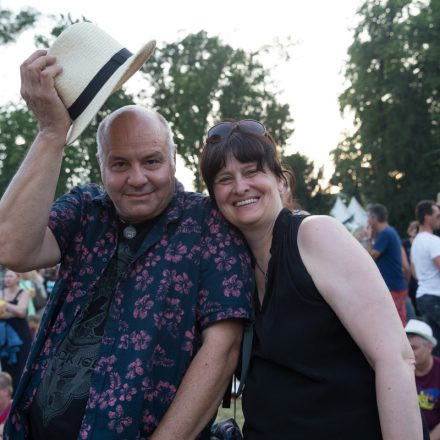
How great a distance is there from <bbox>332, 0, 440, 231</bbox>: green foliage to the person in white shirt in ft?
84.6

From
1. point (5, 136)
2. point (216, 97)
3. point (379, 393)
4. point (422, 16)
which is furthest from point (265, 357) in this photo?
point (216, 97)

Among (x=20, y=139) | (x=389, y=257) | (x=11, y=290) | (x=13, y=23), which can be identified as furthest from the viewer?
(x=20, y=139)

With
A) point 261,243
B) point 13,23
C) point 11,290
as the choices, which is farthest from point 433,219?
point 13,23

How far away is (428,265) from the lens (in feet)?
23.8

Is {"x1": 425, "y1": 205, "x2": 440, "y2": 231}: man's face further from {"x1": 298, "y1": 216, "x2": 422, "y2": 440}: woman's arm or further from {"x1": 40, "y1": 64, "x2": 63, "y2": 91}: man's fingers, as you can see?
{"x1": 40, "y1": 64, "x2": 63, "y2": 91}: man's fingers

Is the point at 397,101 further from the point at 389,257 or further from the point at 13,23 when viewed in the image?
the point at 389,257

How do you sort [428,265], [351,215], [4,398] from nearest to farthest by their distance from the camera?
[4,398], [428,265], [351,215]

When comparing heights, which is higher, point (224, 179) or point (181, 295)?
point (224, 179)

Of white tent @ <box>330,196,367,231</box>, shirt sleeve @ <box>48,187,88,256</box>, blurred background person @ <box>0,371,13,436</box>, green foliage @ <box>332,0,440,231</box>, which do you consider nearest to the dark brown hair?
shirt sleeve @ <box>48,187,88,256</box>

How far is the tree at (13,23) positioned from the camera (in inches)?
611

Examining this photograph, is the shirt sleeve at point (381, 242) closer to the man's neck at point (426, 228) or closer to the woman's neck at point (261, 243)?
the man's neck at point (426, 228)

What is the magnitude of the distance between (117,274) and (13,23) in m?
15.2

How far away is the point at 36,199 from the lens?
2070 millimetres

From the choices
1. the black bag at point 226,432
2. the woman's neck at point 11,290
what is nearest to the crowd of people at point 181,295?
the black bag at point 226,432
